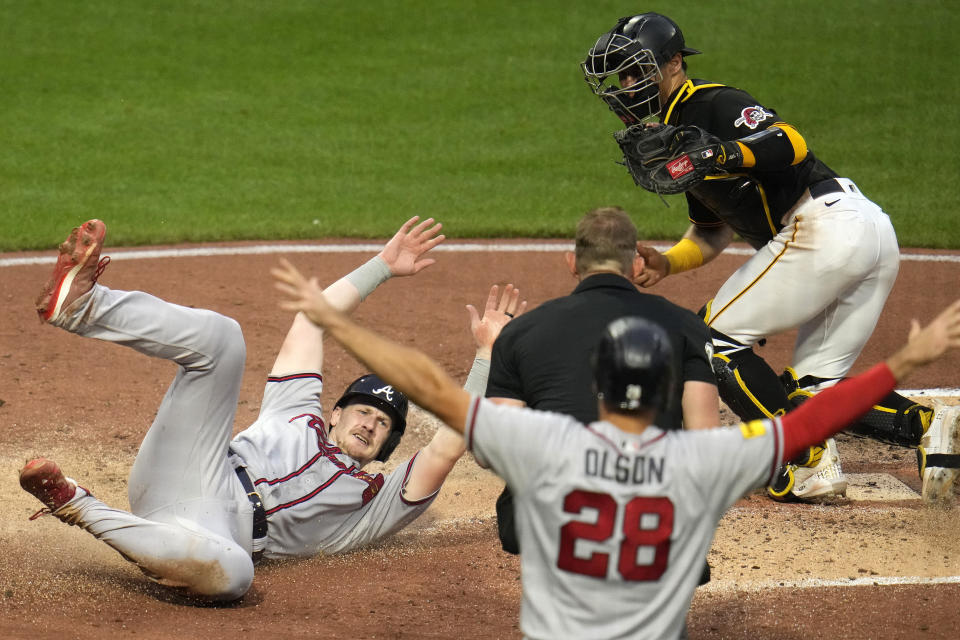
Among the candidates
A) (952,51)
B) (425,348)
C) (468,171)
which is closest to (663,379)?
(425,348)

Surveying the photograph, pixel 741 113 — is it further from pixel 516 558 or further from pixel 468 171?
pixel 468 171

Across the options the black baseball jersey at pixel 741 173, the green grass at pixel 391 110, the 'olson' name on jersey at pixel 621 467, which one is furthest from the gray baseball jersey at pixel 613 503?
the green grass at pixel 391 110

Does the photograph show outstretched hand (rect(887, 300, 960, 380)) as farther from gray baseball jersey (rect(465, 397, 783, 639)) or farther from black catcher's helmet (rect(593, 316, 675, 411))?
black catcher's helmet (rect(593, 316, 675, 411))

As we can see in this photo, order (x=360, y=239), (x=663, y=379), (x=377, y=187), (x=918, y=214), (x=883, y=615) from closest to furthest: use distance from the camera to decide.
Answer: (x=663, y=379) < (x=883, y=615) < (x=360, y=239) < (x=918, y=214) < (x=377, y=187)

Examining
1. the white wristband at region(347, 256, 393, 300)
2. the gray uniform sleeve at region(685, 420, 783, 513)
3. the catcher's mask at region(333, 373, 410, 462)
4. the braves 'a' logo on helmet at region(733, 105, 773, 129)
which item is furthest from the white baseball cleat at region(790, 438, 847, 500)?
the gray uniform sleeve at region(685, 420, 783, 513)

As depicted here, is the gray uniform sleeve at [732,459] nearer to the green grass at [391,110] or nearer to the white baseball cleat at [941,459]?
the white baseball cleat at [941,459]

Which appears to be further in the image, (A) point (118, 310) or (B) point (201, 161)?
(B) point (201, 161)
